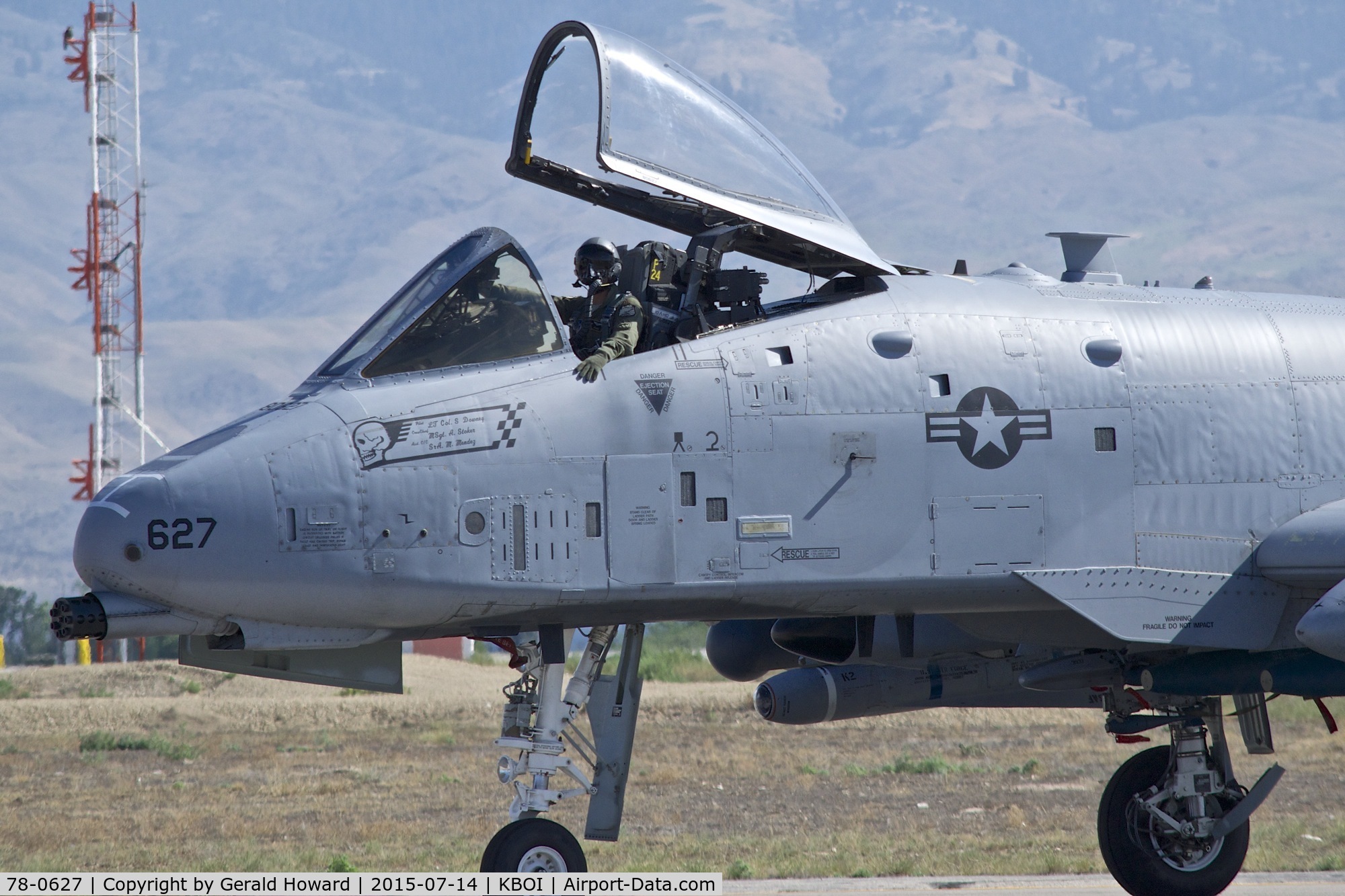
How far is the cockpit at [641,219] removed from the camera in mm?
8672

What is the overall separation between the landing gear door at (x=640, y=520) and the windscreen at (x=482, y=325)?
0.86 metres

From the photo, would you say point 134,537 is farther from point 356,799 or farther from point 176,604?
point 356,799

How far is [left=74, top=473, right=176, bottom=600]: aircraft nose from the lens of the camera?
305 inches

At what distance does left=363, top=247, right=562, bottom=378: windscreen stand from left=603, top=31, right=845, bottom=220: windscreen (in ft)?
3.19

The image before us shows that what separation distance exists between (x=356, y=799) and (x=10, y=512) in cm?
17594

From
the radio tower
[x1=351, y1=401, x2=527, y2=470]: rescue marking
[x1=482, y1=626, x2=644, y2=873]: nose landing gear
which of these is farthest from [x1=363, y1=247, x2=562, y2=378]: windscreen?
the radio tower

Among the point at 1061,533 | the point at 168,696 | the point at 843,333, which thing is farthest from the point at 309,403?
the point at 168,696

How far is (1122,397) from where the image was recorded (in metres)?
9.54

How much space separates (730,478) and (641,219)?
2.11 m

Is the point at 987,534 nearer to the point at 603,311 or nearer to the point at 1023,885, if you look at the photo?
the point at 603,311

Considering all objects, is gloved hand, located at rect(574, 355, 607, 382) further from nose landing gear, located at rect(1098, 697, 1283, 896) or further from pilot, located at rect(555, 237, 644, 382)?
nose landing gear, located at rect(1098, 697, 1283, 896)

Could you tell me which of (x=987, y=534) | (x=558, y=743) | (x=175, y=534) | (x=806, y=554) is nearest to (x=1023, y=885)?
(x=987, y=534)

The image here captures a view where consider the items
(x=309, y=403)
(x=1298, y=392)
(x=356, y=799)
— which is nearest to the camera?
(x=309, y=403)

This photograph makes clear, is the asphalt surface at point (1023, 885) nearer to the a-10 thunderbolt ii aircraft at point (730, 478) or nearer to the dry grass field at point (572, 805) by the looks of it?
the dry grass field at point (572, 805)
